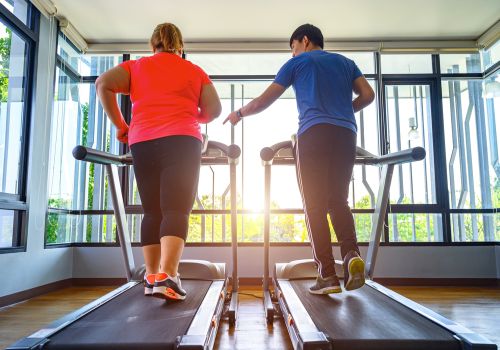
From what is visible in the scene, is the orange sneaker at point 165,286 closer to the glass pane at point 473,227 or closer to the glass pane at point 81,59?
the glass pane at point 81,59

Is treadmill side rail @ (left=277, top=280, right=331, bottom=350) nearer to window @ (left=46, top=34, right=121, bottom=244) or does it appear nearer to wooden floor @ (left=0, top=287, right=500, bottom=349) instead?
wooden floor @ (left=0, top=287, right=500, bottom=349)

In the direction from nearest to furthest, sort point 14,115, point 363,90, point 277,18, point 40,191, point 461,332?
1. point 461,332
2. point 363,90
3. point 14,115
4. point 40,191
5. point 277,18

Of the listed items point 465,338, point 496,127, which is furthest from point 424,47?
point 465,338

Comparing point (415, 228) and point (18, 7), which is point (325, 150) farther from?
point (18, 7)

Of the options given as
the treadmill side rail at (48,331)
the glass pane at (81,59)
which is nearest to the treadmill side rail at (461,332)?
the treadmill side rail at (48,331)

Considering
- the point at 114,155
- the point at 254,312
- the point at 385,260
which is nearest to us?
the point at 114,155

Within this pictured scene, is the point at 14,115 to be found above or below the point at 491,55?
below

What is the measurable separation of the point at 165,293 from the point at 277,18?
2.90m

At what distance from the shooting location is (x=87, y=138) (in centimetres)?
407

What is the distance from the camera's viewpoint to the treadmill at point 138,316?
51.5 inches

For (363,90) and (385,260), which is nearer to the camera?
(363,90)

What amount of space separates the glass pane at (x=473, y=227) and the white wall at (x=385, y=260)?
0.16m

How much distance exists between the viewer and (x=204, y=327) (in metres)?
1.49

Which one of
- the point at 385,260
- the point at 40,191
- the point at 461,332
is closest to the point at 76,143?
the point at 40,191
